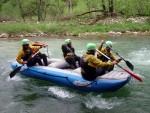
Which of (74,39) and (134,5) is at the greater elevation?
(134,5)

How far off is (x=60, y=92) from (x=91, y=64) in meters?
1.37

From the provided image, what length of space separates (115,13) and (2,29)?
8481 millimetres

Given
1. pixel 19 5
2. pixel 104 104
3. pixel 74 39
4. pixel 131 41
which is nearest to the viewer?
pixel 104 104

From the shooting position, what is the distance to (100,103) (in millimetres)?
7492

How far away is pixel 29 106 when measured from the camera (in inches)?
297

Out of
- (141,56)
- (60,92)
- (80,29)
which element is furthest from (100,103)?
(80,29)

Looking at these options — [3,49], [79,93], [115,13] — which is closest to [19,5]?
[115,13]

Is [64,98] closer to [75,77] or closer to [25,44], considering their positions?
[75,77]

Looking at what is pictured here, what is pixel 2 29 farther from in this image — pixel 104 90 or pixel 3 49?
pixel 104 90

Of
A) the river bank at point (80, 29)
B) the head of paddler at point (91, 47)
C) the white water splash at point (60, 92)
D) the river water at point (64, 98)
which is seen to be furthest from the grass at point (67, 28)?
the head of paddler at point (91, 47)

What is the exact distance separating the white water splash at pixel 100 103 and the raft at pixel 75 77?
28cm

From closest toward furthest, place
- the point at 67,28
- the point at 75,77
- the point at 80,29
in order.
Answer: the point at 75,77, the point at 80,29, the point at 67,28

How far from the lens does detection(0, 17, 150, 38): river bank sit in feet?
64.6

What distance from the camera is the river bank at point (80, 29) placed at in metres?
19.7
